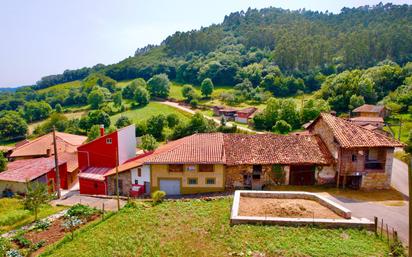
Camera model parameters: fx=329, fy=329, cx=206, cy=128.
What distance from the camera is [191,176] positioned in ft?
95.2

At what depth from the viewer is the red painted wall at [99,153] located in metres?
34.9

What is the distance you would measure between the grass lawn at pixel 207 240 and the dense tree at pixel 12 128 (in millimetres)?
73843

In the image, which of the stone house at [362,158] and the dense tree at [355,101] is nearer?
the stone house at [362,158]

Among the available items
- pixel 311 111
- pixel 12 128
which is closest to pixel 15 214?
pixel 311 111

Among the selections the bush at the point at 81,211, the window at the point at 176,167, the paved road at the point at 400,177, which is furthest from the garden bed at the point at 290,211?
the bush at the point at 81,211

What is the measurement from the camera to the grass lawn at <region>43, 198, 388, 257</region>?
56.0ft

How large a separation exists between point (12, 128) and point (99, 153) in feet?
196

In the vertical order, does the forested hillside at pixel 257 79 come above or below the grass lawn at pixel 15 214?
above

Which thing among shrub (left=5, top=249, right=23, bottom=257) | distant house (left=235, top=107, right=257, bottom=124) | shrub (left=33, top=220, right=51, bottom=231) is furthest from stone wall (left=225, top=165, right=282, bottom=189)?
distant house (left=235, top=107, right=257, bottom=124)

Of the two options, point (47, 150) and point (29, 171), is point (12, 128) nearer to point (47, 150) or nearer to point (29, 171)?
point (47, 150)

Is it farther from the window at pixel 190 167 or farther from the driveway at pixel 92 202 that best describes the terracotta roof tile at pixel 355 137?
the driveway at pixel 92 202

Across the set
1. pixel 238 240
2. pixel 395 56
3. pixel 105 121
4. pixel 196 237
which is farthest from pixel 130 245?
pixel 395 56

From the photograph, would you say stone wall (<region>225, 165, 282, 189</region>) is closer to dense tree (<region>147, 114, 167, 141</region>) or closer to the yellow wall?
the yellow wall

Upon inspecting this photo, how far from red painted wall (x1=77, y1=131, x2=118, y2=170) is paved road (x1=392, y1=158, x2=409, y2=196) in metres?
27.1
